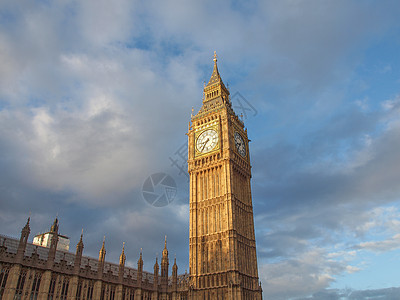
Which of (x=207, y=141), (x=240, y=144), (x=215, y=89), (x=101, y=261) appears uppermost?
(x=215, y=89)

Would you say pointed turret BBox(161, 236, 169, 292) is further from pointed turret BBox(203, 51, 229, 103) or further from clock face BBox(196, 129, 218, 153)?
pointed turret BBox(203, 51, 229, 103)

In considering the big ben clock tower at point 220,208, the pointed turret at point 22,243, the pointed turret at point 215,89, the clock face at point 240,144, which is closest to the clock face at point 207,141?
the big ben clock tower at point 220,208

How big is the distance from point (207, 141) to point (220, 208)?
18116mm

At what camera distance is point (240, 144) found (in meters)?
93.6

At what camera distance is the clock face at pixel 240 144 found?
301ft

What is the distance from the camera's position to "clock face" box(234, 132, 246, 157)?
9187cm

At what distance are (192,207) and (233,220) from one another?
11627 mm

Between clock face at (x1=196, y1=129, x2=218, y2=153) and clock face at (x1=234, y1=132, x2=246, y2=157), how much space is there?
5.80 metres

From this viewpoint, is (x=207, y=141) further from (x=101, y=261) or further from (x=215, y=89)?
(x=101, y=261)

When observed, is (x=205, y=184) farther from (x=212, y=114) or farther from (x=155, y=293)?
(x=155, y=293)

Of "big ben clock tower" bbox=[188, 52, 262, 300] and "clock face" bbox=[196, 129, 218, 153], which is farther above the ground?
"clock face" bbox=[196, 129, 218, 153]

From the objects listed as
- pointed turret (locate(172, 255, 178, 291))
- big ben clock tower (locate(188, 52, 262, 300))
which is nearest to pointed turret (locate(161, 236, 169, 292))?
pointed turret (locate(172, 255, 178, 291))

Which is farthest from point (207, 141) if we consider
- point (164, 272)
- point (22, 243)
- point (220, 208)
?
point (22, 243)

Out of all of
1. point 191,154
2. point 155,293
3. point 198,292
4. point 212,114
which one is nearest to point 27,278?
point 155,293
